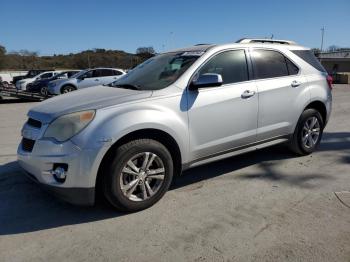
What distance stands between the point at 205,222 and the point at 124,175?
0.95 m

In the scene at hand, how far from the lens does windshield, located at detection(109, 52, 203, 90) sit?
169 inches

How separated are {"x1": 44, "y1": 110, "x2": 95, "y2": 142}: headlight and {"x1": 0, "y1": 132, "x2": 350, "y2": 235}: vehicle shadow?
2.90ft

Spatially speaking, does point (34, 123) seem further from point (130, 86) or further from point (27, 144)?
point (130, 86)

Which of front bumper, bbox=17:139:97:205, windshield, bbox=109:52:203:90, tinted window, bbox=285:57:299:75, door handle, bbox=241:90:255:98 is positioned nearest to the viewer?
front bumper, bbox=17:139:97:205

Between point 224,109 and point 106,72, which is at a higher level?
point 106,72

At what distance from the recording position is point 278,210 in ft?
12.6

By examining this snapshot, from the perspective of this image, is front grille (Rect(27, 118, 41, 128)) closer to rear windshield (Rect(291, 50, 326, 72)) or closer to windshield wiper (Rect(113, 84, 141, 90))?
windshield wiper (Rect(113, 84, 141, 90))

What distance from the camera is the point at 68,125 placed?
3.52 meters

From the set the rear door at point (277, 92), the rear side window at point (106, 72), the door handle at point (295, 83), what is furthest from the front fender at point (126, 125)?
the rear side window at point (106, 72)

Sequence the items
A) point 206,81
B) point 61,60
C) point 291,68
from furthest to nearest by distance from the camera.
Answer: point 61,60
point 291,68
point 206,81

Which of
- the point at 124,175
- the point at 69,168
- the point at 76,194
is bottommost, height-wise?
the point at 76,194

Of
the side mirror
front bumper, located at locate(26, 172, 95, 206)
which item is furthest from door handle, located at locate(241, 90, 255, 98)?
front bumper, located at locate(26, 172, 95, 206)

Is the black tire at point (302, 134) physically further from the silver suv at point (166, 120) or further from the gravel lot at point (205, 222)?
the gravel lot at point (205, 222)

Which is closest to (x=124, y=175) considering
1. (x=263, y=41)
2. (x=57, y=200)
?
(x=57, y=200)
